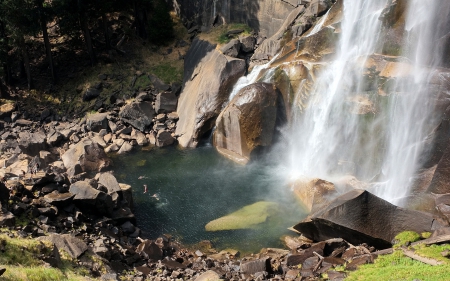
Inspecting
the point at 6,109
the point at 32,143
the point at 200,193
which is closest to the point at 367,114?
the point at 200,193

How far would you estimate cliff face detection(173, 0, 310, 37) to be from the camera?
143 ft

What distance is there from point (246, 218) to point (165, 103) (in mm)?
19717

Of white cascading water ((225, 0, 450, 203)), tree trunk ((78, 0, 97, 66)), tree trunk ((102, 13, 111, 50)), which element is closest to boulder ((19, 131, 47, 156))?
tree trunk ((78, 0, 97, 66))

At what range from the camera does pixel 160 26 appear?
49.7 metres

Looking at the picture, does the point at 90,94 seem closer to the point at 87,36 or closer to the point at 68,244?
the point at 87,36

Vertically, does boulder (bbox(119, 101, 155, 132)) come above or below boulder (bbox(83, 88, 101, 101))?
below

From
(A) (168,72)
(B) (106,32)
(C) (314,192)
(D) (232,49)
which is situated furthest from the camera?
(B) (106,32)

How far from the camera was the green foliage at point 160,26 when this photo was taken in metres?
49.6

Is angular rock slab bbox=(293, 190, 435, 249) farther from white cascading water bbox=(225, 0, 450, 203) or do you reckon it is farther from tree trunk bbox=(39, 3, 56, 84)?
tree trunk bbox=(39, 3, 56, 84)

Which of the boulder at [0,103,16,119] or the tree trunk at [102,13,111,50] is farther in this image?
the tree trunk at [102,13,111,50]

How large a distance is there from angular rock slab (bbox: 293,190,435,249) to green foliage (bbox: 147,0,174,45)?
35079 millimetres

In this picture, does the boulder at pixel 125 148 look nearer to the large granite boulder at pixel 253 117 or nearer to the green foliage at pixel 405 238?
the large granite boulder at pixel 253 117

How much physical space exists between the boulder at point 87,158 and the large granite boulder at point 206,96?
736 cm

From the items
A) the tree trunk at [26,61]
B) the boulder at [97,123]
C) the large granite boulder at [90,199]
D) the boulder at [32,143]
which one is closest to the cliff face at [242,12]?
the boulder at [97,123]
